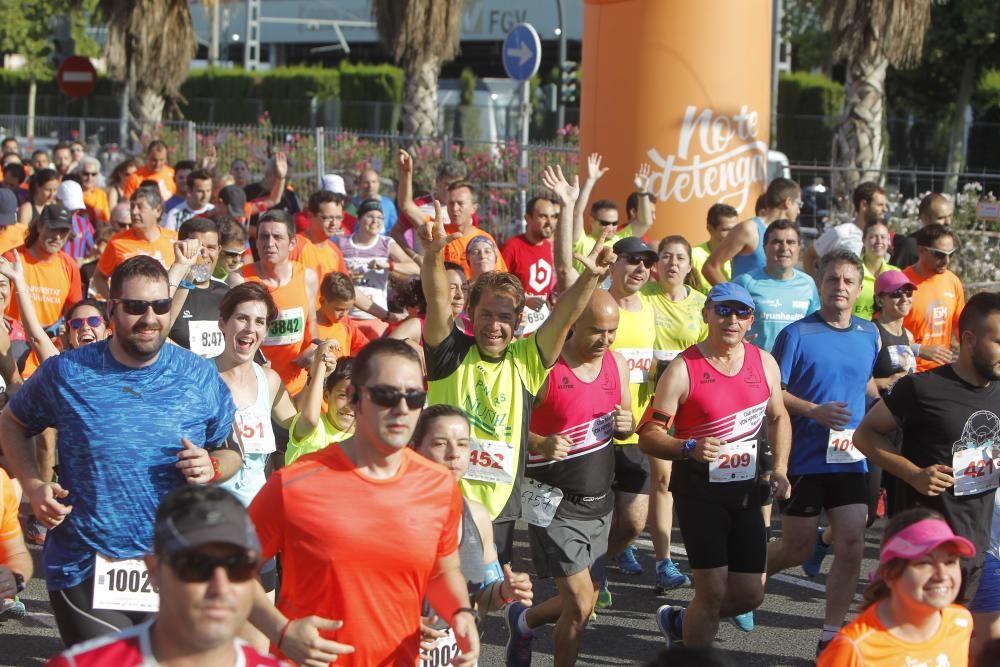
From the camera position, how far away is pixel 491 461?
5.73 m

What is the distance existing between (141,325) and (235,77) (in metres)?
43.8

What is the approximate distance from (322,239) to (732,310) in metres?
4.33

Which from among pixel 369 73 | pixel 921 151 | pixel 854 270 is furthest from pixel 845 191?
pixel 369 73

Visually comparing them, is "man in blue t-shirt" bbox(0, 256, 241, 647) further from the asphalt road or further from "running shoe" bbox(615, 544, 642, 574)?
"running shoe" bbox(615, 544, 642, 574)

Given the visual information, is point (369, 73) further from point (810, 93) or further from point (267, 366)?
point (267, 366)

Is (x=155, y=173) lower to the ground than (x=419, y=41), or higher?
lower

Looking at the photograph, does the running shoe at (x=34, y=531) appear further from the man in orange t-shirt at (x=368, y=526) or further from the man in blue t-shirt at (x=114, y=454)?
the man in orange t-shirt at (x=368, y=526)

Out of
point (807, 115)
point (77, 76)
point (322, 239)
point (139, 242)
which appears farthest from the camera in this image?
point (807, 115)

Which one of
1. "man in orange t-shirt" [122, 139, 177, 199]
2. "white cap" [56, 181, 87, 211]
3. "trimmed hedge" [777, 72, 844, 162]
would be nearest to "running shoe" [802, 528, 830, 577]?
"white cap" [56, 181, 87, 211]

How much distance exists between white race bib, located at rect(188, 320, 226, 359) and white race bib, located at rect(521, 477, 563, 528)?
1.81 m

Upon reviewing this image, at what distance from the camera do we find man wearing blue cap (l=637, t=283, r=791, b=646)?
20.2 feet

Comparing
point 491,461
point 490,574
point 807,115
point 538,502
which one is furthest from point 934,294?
point 807,115

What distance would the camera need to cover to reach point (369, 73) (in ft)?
146

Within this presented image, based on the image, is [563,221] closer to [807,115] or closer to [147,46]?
[147,46]
